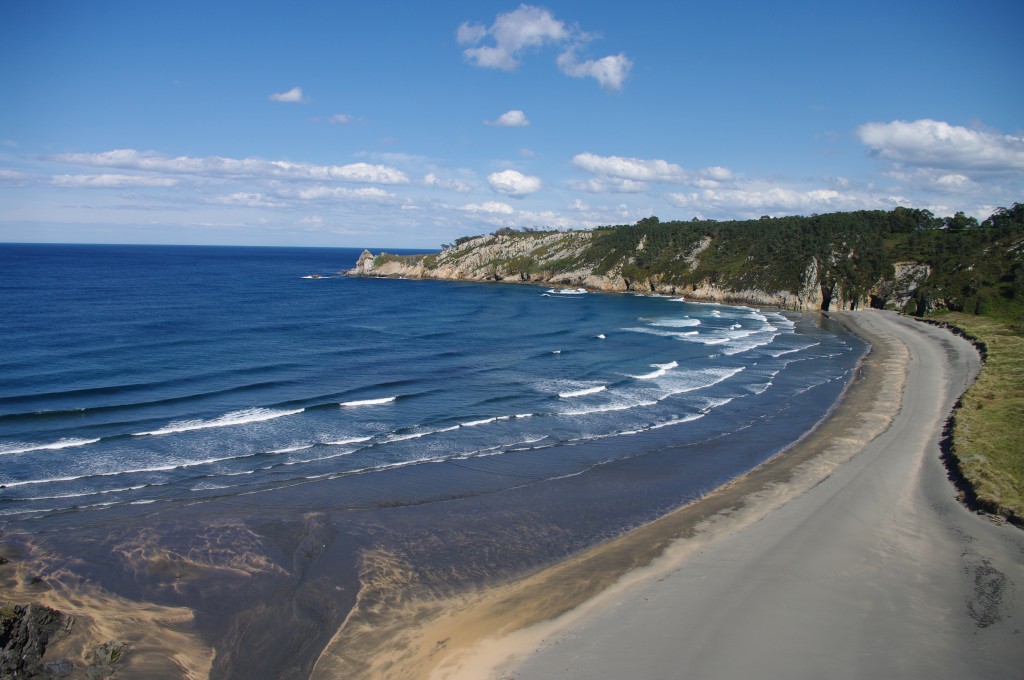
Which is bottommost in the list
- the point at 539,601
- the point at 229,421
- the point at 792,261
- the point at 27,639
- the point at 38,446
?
the point at 539,601

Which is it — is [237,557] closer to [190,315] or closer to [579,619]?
[579,619]

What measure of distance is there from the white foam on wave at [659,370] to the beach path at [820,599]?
1801cm

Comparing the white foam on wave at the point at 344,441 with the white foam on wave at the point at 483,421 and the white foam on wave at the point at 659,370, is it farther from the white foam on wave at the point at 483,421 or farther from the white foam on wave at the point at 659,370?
the white foam on wave at the point at 659,370

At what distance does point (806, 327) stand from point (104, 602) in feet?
218

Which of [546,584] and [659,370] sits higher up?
[659,370]

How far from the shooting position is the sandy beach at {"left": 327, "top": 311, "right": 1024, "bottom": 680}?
494 inches

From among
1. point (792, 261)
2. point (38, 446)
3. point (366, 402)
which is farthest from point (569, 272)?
point (38, 446)

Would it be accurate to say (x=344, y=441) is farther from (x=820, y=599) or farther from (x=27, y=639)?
(x=820, y=599)

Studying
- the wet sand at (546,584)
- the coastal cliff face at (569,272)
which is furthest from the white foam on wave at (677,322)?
the wet sand at (546,584)

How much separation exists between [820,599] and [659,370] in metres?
29.0

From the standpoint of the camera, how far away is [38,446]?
24.9 meters

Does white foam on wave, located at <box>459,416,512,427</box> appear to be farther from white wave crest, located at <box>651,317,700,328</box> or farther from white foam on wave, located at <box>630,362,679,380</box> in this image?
white wave crest, located at <box>651,317,700,328</box>

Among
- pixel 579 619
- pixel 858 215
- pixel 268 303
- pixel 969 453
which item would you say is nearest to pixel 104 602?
pixel 579 619

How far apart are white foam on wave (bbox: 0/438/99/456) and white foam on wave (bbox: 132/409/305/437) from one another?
2.02m
